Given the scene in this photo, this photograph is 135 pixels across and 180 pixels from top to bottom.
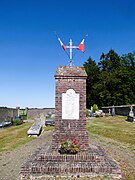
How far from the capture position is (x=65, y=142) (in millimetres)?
6754

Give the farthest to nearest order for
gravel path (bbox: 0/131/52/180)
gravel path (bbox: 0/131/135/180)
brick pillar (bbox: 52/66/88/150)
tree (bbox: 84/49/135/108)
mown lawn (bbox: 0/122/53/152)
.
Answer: tree (bbox: 84/49/135/108), mown lawn (bbox: 0/122/53/152), brick pillar (bbox: 52/66/88/150), gravel path (bbox: 0/131/135/180), gravel path (bbox: 0/131/52/180)

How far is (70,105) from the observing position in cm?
725

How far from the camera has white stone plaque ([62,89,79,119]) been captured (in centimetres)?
725

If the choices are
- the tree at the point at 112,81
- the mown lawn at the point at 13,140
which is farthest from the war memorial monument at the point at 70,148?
the tree at the point at 112,81

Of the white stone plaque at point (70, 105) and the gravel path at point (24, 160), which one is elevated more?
the white stone plaque at point (70, 105)

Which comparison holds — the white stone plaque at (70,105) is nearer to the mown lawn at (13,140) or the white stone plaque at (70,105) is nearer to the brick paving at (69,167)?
the brick paving at (69,167)

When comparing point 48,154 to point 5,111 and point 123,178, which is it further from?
point 5,111

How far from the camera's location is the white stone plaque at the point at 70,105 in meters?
7.25

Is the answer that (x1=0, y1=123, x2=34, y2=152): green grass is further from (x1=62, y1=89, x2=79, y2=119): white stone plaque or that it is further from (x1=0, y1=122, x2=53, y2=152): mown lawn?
(x1=62, y1=89, x2=79, y2=119): white stone plaque

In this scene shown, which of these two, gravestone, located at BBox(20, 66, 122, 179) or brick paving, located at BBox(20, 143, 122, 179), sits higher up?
gravestone, located at BBox(20, 66, 122, 179)

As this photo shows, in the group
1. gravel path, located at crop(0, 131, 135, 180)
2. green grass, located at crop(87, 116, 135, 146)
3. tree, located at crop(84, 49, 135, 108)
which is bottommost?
gravel path, located at crop(0, 131, 135, 180)

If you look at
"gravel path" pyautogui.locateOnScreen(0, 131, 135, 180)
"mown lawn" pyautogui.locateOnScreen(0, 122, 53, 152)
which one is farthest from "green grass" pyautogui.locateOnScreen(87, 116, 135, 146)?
"mown lawn" pyautogui.locateOnScreen(0, 122, 53, 152)

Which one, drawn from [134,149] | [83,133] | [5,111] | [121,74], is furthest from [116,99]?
[83,133]

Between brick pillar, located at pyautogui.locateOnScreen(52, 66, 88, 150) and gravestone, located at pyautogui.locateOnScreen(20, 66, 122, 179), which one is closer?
gravestone, located at pyautogui.locateOnScreen(20, 66, 122, 179)
